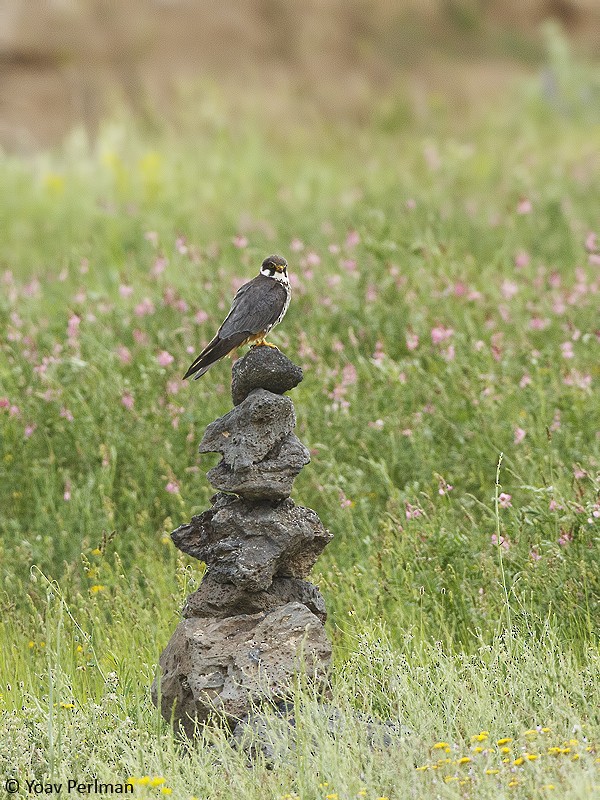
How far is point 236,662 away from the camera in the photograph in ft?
15.1

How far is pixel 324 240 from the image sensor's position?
11.3 metres

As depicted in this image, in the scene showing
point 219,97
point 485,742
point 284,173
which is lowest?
point 485,742

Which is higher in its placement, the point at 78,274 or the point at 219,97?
the point at 219,97

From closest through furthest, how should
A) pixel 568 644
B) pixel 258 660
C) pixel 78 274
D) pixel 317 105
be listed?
pixel 258 660, pixel 568 644, pixel 78 274, pixel 317 105

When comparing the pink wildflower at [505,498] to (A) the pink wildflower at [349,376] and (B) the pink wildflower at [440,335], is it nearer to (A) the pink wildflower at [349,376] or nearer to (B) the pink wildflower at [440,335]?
(A) the pink wildflower at [349,376]

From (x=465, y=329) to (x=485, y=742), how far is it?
4333mm

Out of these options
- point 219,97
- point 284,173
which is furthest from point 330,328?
point 219,97

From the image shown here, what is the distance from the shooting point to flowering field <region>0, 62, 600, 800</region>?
4.34m

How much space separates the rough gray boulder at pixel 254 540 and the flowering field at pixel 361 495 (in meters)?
0.51

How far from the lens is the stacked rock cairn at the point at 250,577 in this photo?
4.59 m

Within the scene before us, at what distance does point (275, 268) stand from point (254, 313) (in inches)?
9.8

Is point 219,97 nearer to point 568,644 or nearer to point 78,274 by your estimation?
point 78,274

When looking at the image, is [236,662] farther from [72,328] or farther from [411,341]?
[72,328]

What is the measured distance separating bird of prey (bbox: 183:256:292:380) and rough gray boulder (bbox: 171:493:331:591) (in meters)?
0.61
